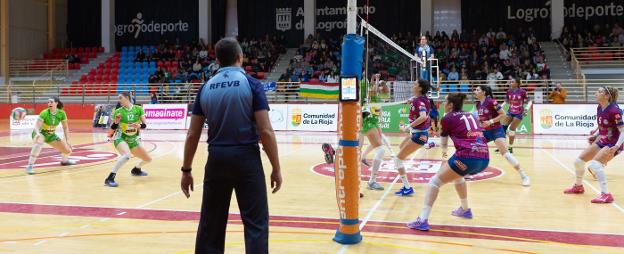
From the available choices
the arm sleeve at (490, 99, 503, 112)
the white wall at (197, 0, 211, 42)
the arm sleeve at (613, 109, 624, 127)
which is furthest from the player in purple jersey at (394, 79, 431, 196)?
the white wall at (197, 0, 211, 42)

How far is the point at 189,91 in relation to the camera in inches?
1075

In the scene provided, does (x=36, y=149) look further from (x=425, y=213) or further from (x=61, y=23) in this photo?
(x=61, y=23)

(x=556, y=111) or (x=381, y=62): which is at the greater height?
(x=381, y=62)

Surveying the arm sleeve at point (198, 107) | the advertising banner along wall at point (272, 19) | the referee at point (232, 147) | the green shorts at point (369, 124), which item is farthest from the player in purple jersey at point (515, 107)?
the advertising banner along wall at point (272, 19)

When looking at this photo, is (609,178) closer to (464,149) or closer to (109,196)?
(464,149)

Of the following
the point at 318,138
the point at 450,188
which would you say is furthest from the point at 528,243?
the point at 318,138

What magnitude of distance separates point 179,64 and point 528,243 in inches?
1160

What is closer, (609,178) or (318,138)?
(609,178)

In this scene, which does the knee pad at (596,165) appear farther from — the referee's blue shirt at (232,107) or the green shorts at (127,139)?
the green shorts at (127,139)

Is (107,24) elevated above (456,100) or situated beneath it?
elevated above

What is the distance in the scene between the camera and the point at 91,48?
3728 cm

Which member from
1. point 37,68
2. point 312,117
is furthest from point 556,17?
point 37,68

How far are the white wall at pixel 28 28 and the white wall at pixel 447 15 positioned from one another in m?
26.1

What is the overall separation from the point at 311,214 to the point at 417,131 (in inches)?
95.5
